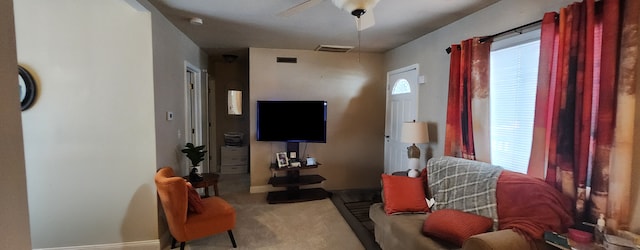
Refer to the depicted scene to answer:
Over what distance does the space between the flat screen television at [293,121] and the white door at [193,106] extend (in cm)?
96

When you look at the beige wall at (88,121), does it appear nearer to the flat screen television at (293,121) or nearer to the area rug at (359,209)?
the flat screen television at (293,121)

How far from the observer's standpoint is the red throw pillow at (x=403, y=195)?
2.46 meters

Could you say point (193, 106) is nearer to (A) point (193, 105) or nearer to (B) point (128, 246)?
(A) point (193, 105)

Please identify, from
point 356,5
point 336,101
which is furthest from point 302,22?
point 336,101

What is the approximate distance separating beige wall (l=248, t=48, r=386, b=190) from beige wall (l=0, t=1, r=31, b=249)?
328 cm

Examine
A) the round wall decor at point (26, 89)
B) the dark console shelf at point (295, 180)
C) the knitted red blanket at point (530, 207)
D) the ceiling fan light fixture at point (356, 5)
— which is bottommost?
the dark console shelf at point (295, 180)

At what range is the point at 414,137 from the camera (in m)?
3.16

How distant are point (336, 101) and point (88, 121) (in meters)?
3.14

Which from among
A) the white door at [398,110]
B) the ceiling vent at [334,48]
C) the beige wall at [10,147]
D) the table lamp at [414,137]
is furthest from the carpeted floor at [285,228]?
the ceiling vent at [334,48]

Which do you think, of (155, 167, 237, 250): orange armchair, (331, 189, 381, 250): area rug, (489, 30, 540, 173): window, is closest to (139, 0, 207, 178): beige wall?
(155, 167, 237, 250): orange armchair

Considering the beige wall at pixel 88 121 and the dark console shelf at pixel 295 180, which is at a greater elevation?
the beige wall at pixel 88 121

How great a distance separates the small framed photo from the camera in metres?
4.06

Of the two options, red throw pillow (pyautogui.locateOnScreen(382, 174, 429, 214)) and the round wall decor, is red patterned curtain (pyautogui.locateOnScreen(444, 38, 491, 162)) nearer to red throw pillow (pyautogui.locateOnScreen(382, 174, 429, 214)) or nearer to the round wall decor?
red throw pillow (pyautogui.locateOnScreen(382, 174, 429, 214))

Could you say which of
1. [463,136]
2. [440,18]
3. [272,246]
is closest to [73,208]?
[272,246]
